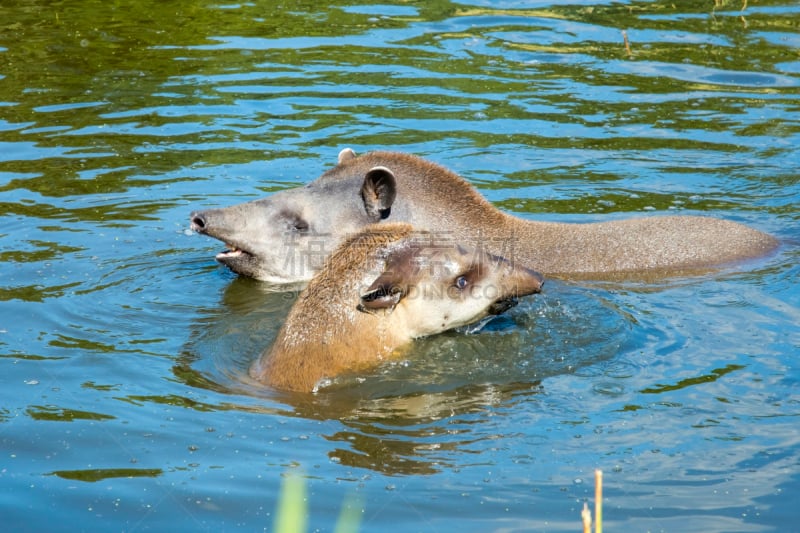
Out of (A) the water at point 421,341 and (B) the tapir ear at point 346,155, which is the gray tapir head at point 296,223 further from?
(A) the water at point 421,341

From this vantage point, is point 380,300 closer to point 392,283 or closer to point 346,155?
point 392,283

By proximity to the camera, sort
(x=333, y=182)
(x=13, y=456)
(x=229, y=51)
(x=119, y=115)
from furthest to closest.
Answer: (x=229, y=51) → (x=119, y=115) → (x=333, y=182) → (x=13, y=456)

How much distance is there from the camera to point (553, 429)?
8258 mm

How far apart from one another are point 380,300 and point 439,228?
7.69 feet

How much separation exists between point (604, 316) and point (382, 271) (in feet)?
7.64

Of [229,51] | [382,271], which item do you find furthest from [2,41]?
[382,271]

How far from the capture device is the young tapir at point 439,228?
11336mm

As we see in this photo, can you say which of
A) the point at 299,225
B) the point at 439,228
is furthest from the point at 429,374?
the point at 299,225

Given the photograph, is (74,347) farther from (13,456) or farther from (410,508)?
(410,508)

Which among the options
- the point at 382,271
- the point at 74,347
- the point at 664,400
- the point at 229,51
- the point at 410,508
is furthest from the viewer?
the point at 229,51

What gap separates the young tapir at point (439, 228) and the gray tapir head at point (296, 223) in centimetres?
1

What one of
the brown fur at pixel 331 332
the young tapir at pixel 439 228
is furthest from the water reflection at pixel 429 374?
the young tapir at pixel 439 228

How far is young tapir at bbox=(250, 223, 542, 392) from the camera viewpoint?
9094 millimetres

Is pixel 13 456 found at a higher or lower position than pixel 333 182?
lower
